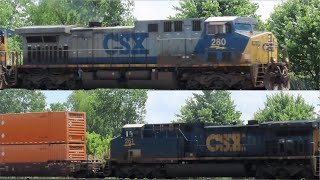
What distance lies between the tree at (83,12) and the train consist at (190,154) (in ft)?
65.8

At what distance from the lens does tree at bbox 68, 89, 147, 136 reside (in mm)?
55094

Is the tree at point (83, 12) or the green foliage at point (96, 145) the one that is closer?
the green foliage at point (96, 145)

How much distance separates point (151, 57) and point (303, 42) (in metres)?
14.3

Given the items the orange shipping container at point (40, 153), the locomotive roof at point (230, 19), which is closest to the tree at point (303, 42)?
the locomotive roof at point (230, 19)

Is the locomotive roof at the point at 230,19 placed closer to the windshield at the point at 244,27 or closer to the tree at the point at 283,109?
the windshield at the point at 244,27

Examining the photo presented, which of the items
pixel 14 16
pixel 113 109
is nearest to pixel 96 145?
pixel 113 109

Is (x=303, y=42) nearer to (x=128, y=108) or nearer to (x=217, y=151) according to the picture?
(x=217, y=151)

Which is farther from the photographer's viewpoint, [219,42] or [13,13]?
[13,13]

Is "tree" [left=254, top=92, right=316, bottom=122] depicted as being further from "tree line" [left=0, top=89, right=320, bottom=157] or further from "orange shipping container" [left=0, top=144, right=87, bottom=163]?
"orange shipping container" [left=0, top=144, right=87, bottom=163]

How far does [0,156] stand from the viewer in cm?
3331

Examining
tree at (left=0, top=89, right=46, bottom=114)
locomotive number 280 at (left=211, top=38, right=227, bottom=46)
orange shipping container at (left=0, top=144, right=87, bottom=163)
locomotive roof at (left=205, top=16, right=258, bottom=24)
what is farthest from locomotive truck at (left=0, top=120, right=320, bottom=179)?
tree at (left=0, top=89, right=46, bottom=114)

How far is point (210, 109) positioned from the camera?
151 feet

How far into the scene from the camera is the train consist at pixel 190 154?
97.9 feet

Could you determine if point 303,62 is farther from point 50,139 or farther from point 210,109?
point 50,139
